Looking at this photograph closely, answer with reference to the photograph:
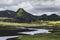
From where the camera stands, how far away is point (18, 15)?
5719mm

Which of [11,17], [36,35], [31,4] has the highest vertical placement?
[31,4]

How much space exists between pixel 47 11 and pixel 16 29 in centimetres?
115

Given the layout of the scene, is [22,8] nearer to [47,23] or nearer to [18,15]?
[18,15]

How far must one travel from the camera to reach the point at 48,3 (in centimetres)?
582

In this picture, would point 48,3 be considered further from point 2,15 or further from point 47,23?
point 2,15

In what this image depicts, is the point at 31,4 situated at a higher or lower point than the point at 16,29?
higher

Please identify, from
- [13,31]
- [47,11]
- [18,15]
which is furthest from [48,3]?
[13,31]

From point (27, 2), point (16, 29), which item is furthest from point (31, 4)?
point (16, 29)

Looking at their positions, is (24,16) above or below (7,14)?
below

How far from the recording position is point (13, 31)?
5.68m

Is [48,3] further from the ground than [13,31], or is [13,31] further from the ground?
[48,3]

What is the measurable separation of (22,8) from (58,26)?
4.21ft

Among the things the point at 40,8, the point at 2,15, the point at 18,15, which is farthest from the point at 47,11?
the point at 2,15

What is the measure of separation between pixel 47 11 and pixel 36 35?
0.86 m
